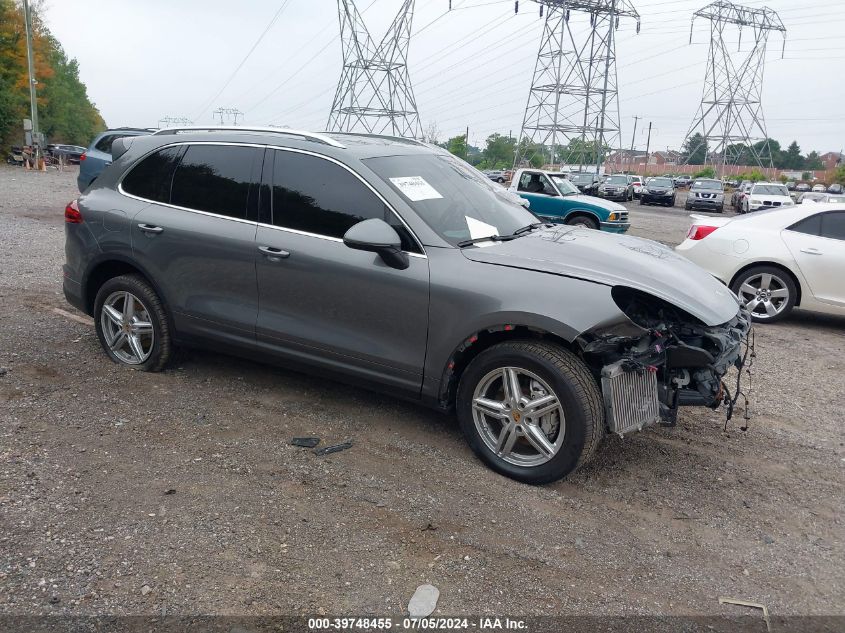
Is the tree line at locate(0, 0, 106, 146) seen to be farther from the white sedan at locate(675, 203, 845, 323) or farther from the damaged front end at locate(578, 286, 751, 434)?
the damaged front end at locate(578, 286, 751, 434)

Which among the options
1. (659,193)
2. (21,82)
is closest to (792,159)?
(659,193)

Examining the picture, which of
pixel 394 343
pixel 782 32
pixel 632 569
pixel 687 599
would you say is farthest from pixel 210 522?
pixel 782 32

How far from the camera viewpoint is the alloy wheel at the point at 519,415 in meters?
3.66

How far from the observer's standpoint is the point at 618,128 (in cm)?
5162

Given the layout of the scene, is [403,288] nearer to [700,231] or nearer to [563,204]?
[700,231]

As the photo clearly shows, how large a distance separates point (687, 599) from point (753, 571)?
1.48 ft

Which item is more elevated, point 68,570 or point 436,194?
point 436,194

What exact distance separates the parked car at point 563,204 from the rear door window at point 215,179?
10990 millimetres

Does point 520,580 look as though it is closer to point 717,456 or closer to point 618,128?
point 717,456

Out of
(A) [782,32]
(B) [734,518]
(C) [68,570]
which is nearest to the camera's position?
(C) [68,570]

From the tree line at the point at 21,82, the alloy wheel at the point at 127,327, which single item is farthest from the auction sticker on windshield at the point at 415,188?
the tree line at the point at 21,82

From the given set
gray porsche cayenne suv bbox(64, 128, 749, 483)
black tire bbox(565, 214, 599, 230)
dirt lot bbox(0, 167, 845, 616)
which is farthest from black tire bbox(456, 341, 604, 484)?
black tire bbox(565, 214, 599, 230)

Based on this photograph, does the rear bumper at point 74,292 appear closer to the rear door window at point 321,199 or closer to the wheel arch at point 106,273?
the wheel arch at point 106,273

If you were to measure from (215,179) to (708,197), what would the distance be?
3353cm
